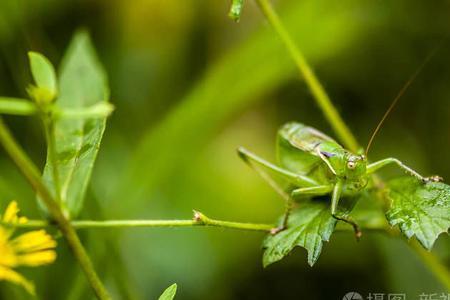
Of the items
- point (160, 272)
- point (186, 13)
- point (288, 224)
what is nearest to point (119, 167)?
point (160, 272)

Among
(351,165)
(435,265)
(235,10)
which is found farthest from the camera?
(435,265)

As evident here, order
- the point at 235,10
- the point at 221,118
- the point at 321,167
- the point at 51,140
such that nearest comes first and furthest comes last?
the point at 51,140, the point at 235,10, the point at 321,167, the point at 221,118

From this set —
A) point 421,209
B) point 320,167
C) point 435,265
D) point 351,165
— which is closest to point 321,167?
point 320,167

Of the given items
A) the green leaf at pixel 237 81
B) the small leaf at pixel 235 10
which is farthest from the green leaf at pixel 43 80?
the green leaf at pixel 237 81

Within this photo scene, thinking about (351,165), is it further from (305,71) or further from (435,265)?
(435,265)

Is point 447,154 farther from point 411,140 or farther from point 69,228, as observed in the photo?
point 69,228

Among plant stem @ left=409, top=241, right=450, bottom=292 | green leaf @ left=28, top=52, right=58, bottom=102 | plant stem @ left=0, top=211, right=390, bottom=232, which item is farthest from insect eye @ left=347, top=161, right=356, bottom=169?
green leaf @ left=28, top=52, right=58, bottom=102

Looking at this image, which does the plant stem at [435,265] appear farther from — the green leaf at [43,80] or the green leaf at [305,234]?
the green leaf at [43,80]
